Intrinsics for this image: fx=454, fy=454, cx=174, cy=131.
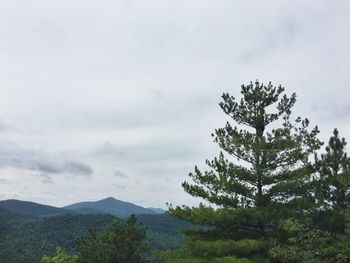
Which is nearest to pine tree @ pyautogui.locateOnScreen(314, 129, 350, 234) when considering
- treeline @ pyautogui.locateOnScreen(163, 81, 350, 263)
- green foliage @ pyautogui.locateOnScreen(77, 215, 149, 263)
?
treeline @ pyautogui.locateOnScreen(163, 81, 350, 263)

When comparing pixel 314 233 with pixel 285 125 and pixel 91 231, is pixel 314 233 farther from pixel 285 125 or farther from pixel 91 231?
pixel 91 231

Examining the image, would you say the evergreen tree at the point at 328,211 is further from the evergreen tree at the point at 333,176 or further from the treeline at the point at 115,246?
the treeline at the point at 115,246

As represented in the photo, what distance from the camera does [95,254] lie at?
33.3 meters

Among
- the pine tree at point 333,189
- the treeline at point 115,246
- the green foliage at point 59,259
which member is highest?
the pine tree at point 333,189

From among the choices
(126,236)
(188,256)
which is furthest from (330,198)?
(126,236)

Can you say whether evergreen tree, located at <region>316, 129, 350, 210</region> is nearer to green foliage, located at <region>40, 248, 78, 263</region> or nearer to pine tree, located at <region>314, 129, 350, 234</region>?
pine tree, located at <region>314, 129, 350, 234</region>

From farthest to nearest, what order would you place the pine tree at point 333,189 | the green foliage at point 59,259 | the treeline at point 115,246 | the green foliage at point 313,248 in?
the treeline at point 115,246 < the green foliage at point 59,259 < the pine tree at point 333,189 < the green foliage at point 313,248

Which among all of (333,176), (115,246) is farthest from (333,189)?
(115,246)

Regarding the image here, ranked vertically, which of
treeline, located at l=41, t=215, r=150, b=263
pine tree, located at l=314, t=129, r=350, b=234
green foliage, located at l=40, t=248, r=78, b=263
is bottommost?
green foliage, located at l=40, t=248, r=78, b=263

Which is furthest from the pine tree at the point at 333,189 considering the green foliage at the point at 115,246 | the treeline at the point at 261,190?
the green foliage at the point at 115,246

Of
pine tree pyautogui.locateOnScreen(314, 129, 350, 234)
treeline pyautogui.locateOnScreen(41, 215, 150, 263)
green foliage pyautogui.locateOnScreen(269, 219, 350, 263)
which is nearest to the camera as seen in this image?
green foliage pyautogui.locateOnScreen(269, 219, 350, 263)

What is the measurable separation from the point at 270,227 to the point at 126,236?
40.9 feet

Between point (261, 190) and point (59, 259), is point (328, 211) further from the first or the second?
point (59, 259)

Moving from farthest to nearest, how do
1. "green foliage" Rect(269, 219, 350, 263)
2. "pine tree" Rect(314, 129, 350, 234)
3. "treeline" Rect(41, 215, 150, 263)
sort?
"treeline" Rect(41, 215, 150, 263) < "pine tree" Rect(314, 129, 350, 234) < "green foliage" Rect(269, 219, 350, 263)
